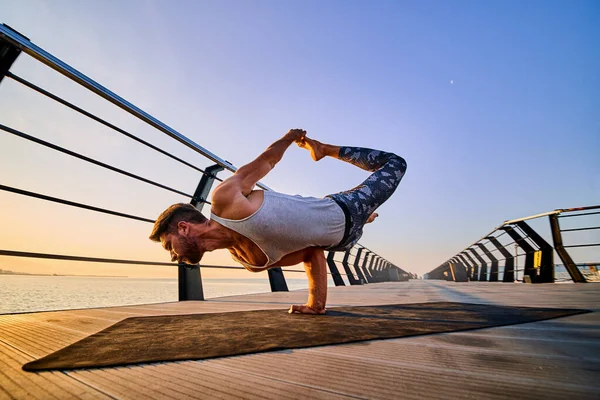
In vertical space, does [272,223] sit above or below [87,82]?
below

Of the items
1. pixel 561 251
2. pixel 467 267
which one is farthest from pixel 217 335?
pixel 467 267

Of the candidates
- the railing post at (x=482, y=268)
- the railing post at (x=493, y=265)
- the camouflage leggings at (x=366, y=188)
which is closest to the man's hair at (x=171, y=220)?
the camouflage leggings at (x=366, y=188)

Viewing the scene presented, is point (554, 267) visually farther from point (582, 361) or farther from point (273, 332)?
point (273, 332)

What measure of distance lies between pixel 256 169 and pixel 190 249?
60cm

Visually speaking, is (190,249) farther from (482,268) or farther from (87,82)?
(482,268)

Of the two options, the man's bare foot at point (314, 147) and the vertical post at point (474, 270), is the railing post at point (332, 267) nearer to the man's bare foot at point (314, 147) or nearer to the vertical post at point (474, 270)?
the man's bare foot at point (314, 147)

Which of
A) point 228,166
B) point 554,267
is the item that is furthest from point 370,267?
point 228,166

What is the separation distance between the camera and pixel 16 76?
4.36ft

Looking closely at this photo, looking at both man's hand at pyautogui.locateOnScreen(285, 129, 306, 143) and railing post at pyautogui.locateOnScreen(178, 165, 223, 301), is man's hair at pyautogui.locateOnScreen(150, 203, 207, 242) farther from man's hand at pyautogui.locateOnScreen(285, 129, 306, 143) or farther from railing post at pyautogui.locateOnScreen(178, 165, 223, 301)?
railing post at pyautogui.locateOnScreen(178, 165, 223, 301)

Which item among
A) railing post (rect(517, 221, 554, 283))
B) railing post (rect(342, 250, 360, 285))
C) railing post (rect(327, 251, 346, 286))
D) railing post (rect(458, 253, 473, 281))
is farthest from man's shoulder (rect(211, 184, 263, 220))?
railing post (rect(458, 253, 473, 281))

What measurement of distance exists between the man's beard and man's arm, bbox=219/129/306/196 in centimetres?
39

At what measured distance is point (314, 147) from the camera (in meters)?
1.99

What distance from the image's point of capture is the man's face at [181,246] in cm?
150

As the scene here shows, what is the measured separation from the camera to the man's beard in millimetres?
1499
